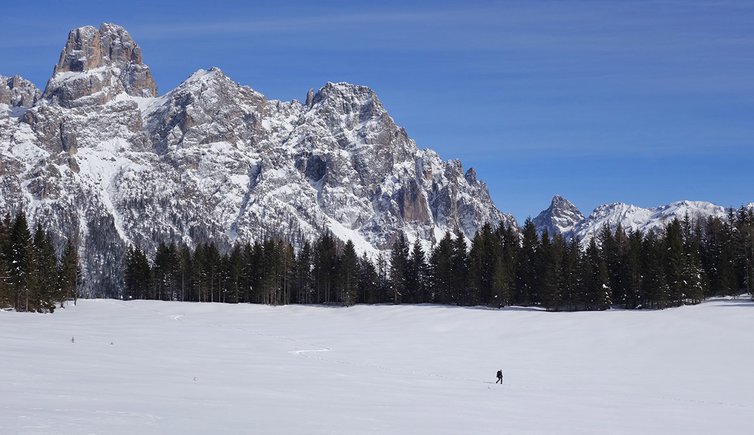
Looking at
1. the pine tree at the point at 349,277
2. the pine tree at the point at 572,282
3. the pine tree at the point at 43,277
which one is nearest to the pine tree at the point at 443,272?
the pine tree at the point at 349,277

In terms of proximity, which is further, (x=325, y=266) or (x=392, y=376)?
(x=325, y=266)

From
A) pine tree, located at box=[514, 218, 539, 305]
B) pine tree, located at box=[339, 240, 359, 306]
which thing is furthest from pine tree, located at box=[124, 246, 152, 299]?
pine tree, located at box=[514, 218, 539, 305]

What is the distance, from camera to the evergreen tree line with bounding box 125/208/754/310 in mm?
91688

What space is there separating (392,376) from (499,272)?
6287cm

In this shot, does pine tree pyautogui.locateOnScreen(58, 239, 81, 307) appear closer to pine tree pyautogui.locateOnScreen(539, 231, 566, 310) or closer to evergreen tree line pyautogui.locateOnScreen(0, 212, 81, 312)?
evergreen tree line pyautogui.locateOnScreen(0, 212, 81, 312)

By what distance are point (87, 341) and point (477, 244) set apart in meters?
75.5

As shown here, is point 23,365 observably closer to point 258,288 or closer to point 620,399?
point 620,399

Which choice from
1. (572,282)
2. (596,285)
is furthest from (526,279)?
(596,285)

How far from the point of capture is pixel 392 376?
37.7m

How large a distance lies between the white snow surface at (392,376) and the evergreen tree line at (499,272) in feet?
47.9

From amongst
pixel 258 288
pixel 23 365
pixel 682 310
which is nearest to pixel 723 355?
pixel 682 310

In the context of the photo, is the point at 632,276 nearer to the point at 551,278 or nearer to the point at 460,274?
the point at 551,278

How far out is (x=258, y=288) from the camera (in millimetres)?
120688

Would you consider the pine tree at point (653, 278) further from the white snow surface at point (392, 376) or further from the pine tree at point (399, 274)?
the pine tree at point (399, 274)
